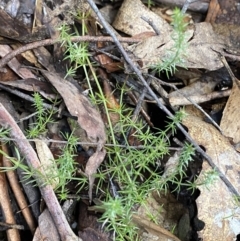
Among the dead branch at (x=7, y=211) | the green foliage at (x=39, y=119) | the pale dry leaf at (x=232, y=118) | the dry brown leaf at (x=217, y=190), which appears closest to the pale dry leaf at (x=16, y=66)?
the green foliage at (x=39, y=119)

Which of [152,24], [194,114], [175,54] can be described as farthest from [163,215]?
[152,24]

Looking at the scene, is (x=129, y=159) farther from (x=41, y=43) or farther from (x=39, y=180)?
(x=41, y=43)

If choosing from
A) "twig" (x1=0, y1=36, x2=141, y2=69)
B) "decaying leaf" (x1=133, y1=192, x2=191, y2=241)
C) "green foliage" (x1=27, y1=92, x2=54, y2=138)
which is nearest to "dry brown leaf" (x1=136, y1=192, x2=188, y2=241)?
"decaying leaf" (x1=133, y1=192, x2=191, y2=241)

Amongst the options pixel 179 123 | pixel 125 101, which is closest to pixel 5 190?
pixel 125 101

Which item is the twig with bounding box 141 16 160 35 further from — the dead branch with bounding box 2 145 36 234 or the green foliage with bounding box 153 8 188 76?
the dead branch with bounding box 2 145 36 234

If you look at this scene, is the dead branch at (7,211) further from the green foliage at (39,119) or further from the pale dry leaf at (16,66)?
the pale dry leaf at (16,66)

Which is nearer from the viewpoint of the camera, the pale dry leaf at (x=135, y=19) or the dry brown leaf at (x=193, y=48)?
the dry brown leaf at (x=193, y=48)
